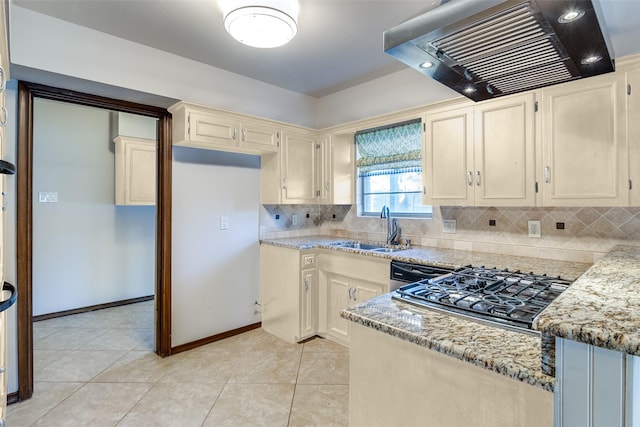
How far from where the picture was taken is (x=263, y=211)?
338cm

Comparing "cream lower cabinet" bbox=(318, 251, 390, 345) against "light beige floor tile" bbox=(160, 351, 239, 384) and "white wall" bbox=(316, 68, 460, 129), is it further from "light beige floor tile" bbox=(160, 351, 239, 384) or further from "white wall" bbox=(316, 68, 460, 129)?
"white wall" bbox=(316, 68, 460, 129)

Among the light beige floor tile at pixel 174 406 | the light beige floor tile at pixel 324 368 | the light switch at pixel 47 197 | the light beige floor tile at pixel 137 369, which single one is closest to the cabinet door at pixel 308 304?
the light beige floor tile at pixel 324 368

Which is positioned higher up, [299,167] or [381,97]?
[381,97]

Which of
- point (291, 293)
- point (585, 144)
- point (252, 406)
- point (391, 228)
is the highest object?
point (585, 144)

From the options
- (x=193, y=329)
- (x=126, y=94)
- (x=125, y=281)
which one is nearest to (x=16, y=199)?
(x=126, y=94)

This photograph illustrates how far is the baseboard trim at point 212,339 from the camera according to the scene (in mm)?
2791

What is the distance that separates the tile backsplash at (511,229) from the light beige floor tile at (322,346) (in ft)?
3.62

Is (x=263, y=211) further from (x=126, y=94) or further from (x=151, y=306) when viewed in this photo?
(x=151, y=306)

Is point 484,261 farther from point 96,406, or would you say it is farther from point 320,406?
point 96,406

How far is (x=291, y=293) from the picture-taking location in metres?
3.00

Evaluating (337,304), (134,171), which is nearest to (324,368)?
(337,304)

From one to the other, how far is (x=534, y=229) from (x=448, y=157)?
0.79 m

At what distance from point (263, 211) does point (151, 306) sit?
209cm

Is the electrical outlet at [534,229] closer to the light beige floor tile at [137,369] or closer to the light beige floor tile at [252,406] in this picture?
the light beige floor tile at [252,406]
